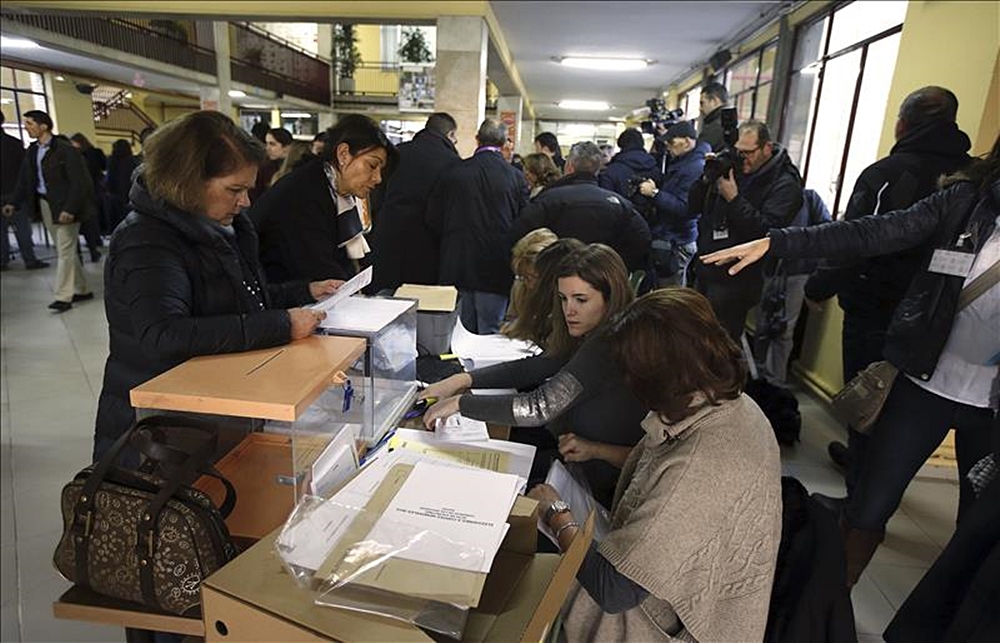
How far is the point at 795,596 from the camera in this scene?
991mm

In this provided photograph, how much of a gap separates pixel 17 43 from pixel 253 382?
8.23 m

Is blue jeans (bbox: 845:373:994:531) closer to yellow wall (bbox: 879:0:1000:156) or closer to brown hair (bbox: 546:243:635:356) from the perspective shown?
brown hair (bbox: 546:243:635:356)

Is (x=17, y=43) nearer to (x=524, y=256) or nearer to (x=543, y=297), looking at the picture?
(x=524, y=256)

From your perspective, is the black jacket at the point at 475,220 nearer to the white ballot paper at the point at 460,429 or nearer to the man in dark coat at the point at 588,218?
the man in dark coat at the point at 588,218

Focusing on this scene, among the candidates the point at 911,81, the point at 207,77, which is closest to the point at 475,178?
the point at 911,81

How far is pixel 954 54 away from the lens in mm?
2715

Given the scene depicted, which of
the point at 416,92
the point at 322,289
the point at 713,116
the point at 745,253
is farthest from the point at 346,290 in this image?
the point at 416,92

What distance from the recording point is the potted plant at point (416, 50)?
13431 mm

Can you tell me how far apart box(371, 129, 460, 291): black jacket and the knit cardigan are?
2.18 meters

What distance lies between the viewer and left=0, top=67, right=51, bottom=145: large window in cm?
750

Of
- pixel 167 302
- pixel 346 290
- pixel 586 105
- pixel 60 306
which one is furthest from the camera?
pixel 586 105

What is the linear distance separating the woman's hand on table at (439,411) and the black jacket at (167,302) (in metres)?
0.40

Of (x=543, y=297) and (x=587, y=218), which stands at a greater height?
(x=587, y=218)

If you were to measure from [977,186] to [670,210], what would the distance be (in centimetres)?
202
